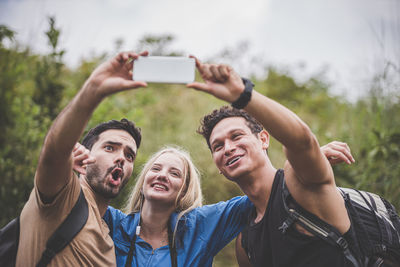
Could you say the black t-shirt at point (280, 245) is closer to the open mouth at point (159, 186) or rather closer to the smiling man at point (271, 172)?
the smiling man at point (271, 172)

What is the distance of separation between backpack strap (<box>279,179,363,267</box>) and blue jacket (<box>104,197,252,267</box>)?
81 centimetres

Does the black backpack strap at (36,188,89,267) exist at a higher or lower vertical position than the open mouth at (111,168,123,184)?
lower

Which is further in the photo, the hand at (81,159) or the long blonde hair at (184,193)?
the long blonde hair at (184,193)

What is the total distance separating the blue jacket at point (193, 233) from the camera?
2.54 m

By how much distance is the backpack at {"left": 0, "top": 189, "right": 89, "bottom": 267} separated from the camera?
1731 mm

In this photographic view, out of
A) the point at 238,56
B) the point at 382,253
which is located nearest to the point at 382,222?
the point at 382,253

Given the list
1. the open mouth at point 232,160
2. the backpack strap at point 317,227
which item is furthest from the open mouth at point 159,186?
the backpack strap at point 317,227

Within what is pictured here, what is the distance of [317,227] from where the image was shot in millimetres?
1885

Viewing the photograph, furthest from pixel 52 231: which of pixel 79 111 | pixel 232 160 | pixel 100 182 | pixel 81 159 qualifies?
pixel 232 160

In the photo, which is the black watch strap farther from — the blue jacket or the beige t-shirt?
the blue jacket

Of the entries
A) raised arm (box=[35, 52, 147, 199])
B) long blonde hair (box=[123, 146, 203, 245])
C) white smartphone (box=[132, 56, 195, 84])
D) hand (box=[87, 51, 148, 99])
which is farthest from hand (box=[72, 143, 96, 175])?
long blonde hair (box=[123, 146, 203, 245])

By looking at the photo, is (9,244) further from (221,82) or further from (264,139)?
(264,139)

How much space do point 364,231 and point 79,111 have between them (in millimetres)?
1899

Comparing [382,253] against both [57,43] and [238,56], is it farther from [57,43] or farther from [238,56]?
[238,56]
